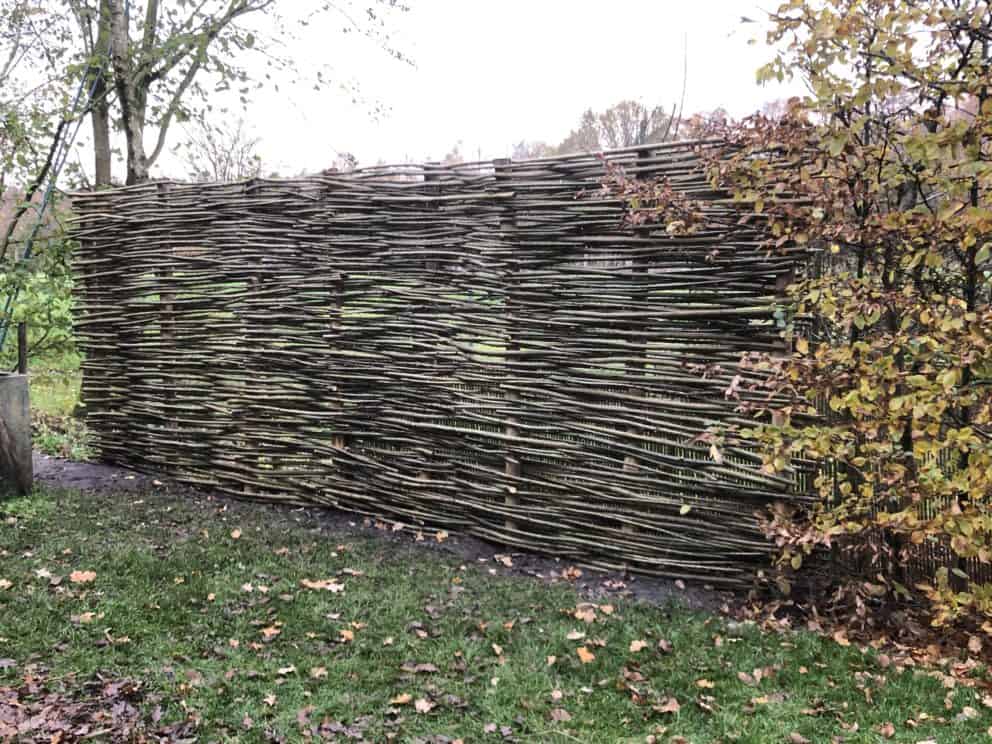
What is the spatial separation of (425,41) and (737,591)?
6.47 metres

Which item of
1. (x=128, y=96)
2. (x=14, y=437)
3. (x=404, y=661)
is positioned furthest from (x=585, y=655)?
(x=128, y=96)

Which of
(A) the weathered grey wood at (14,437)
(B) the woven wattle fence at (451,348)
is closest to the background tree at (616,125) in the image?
(B) the woven wattle fence at (451,348)

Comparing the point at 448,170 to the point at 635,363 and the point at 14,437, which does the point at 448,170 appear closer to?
the point at 635,363

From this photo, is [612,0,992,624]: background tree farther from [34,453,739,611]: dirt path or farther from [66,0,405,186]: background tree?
[66,0,405,186]: background tree

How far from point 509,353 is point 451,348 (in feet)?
1.34

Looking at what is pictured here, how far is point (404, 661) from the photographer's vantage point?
107 inches

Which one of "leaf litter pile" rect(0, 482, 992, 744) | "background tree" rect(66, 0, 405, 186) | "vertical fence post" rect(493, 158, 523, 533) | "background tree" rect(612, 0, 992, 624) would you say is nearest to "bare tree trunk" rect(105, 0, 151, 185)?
"background tree" rect(66, 0, 405, 186)

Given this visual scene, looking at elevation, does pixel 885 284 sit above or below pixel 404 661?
above

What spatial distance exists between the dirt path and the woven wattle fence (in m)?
0.08

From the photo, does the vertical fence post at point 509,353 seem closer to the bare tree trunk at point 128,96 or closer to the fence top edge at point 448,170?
the fence top edge at point 448,170

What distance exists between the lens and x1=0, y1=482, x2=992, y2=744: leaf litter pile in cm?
229

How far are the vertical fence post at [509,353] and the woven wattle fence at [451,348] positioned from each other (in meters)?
0.01

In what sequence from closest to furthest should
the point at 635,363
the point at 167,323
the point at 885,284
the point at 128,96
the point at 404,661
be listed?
the point at 404,661 < the point at 885,284 < the point at 635,363 < the point at 167,323 < the point at 128,96

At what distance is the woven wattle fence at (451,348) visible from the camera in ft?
11.0
